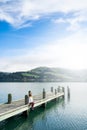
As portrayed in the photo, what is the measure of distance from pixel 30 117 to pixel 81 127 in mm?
7779

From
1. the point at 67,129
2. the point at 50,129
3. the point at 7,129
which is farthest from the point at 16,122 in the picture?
the point at 67,129

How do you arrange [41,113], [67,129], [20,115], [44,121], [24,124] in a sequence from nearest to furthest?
[67,129] < [24,124] < [44,121] < [20,115] < [41,113]

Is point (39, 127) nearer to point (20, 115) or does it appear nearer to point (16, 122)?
point (16, 122)

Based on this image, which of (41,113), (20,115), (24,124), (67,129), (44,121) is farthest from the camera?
(41,113)

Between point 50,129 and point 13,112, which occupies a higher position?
point 13,112

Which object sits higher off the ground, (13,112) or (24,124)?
(13,112)

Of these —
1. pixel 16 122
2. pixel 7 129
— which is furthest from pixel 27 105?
pixel 7 129

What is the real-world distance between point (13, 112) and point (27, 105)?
395 centimetres

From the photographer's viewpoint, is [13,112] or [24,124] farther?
[24,124]

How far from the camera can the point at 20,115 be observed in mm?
28625

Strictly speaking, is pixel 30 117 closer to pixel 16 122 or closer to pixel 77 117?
pixel 16 122

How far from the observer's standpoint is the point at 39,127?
2384 cm

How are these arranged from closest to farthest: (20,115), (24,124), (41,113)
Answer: (24,124), (20,115), (41,113)

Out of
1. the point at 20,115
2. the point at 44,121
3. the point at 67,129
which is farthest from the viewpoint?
the point at 20,115
